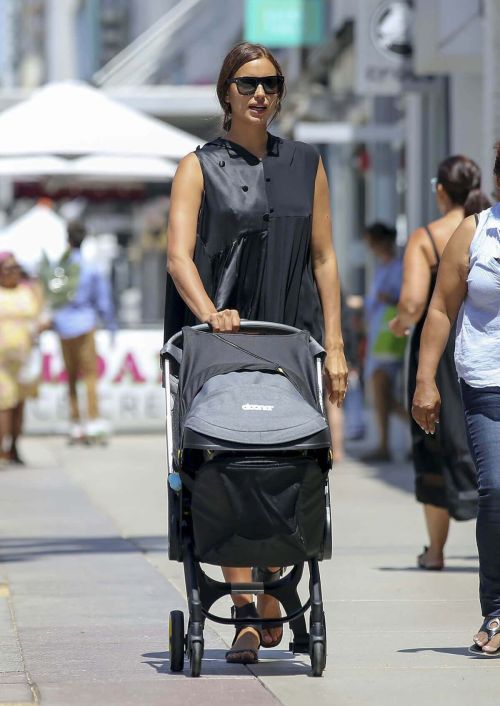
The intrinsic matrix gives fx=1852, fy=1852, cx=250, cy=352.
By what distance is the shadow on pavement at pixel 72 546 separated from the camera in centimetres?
906

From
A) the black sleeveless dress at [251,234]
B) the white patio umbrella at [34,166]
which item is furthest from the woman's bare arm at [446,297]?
the white patio umbrella at [34,166]

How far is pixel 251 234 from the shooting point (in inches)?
233

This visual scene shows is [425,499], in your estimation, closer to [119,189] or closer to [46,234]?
[46,234]

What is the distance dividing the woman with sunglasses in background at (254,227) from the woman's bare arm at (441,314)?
0.36 m

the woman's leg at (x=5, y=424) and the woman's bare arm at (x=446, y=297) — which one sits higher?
the woman's bare arm at (x=446, y=297)

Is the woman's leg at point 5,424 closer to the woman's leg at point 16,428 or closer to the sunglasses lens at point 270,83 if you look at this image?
the woman's leg at point 16,428

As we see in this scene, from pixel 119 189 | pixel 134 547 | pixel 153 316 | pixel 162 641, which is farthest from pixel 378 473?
pixel 153 316

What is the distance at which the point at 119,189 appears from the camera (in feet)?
98.1

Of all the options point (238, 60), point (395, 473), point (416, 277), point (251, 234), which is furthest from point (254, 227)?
point (395, 473)

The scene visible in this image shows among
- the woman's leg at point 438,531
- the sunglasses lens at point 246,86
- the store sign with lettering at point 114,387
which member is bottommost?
the store sign with lettering at point 114,387

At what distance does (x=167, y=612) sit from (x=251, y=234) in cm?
184

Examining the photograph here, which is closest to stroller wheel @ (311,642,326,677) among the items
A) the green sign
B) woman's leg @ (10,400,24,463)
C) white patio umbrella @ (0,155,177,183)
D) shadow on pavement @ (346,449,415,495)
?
shadow on pavement @ (346,449,415,495)

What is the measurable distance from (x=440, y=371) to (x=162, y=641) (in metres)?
2.41

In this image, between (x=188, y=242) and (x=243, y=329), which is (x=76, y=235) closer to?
(x=188, y=242)
